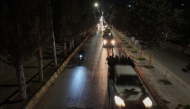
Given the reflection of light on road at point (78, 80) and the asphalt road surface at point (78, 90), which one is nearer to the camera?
the asphalt road surface at point (78, 90)


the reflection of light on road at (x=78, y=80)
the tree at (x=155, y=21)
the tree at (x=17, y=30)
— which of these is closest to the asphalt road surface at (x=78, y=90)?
the reflection of light on road at (x=78, y=80)

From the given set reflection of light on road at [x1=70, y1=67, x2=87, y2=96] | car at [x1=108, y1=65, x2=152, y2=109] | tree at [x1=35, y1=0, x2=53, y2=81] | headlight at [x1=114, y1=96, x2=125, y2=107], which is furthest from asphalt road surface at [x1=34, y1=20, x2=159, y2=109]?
tree at [x1=35, y1=0, x2=53, y2=81]

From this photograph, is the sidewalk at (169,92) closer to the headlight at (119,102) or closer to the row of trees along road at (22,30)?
the headlight at (119,102)

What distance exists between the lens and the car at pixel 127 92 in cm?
806

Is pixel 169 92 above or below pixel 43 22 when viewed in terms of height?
below

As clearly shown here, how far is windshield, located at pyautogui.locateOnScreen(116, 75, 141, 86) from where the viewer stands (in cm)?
916

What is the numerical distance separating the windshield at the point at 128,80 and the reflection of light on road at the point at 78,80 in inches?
115

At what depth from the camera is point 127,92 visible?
8.42m

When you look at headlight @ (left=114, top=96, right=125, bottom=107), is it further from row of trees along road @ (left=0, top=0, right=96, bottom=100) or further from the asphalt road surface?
row of trees along road @ (left=0, top=0, right=96, bottom=100)

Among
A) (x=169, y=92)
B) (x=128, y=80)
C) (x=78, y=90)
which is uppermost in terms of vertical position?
(x=128, y=80)

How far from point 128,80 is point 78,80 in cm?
A: 503

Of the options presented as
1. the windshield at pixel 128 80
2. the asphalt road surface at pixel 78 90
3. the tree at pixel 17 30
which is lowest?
the asphalt road surface at pixel 78 90

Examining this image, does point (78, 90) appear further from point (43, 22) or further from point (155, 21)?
point (155, 21)

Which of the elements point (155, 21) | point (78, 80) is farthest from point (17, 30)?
point (155, 21)
